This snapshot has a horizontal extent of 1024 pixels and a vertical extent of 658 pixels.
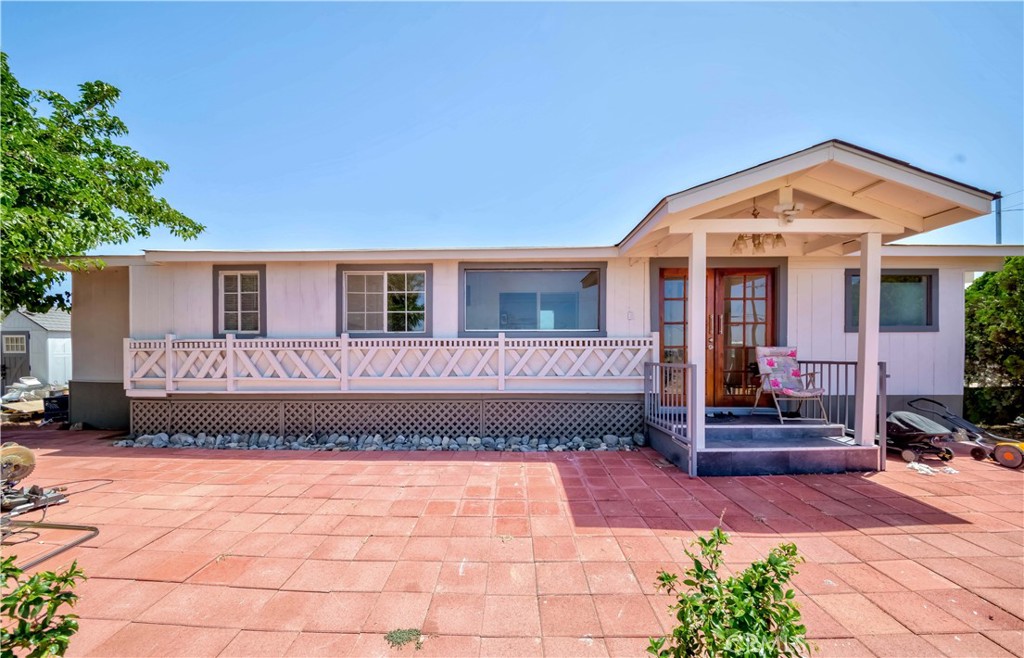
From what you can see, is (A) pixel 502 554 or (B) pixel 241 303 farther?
(B) pixel 241 303

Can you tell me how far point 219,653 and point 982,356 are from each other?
34.4 ft

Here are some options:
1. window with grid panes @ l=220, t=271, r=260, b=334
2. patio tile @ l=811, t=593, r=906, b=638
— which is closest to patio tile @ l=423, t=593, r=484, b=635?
patio tile @ l=811, t=593, r=906, b=638

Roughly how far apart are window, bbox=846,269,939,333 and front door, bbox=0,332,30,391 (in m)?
22.6

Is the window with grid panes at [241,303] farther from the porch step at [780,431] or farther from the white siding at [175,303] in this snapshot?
the porch step at [780,431]

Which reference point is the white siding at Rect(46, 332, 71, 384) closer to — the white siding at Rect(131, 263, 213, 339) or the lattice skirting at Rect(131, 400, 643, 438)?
the white siding at Rect(131, 263, 213, 339)

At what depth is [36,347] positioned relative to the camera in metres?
15.6

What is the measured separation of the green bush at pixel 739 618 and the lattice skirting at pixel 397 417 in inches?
179

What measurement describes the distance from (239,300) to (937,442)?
32.1ft

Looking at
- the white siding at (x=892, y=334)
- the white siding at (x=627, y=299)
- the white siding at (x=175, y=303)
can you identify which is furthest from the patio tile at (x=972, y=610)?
the white siding at (x=175, y=303)

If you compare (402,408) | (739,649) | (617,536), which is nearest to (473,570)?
(617,536)

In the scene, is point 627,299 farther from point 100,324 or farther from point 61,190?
point 100,324

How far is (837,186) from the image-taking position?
14.5 ft

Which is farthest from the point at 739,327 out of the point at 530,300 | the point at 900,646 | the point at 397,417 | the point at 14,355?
the point at 14,355

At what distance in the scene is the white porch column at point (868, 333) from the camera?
4473mm
